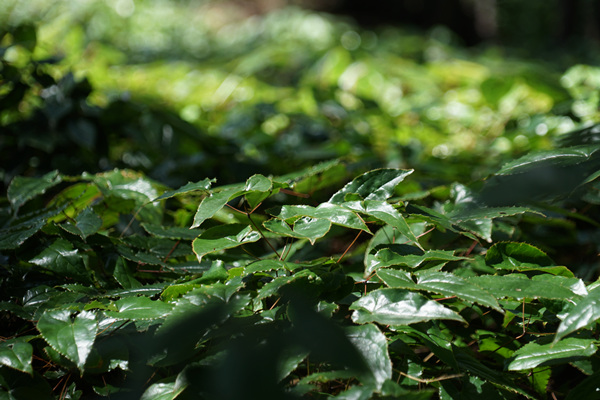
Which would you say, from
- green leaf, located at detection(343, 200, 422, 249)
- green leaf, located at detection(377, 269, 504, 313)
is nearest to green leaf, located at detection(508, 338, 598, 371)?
green leaf, located at detection(377, 269, 504, 313)

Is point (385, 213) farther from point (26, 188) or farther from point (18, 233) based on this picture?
point (26, 188)

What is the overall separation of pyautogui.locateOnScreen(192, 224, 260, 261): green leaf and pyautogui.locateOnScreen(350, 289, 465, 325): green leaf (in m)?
0.21

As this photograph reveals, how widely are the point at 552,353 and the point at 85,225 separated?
2.60ft

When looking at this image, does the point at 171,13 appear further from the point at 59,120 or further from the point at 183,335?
the point at 183,335

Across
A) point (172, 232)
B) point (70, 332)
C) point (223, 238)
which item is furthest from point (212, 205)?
point (70, 332)

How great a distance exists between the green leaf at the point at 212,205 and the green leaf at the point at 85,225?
22 cm

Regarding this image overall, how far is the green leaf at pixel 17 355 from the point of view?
0.61 metres

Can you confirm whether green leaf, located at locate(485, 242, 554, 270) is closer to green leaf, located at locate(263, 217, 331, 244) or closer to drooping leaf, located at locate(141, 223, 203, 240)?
green leaf, located at locate(263, 217, 331, 244)

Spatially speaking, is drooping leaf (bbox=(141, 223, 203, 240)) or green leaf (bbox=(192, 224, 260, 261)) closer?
green leaf (bbox=(192, 224, 260, 261))

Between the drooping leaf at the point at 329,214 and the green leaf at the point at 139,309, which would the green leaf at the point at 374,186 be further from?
the green leaf at the point at 139,309

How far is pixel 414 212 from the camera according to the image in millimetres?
804

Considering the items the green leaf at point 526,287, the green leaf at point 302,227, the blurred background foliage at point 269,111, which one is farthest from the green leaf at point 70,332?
the blurred background foliage at point 269,111

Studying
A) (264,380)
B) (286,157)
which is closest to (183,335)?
(264,380)

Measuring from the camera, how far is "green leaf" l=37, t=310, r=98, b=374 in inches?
24.6
